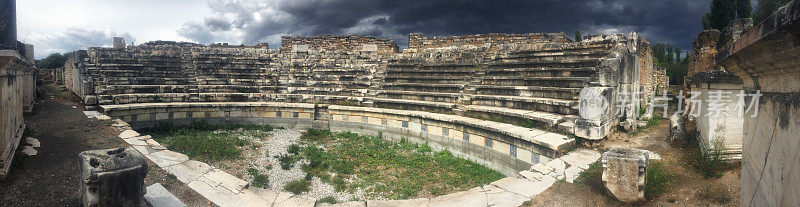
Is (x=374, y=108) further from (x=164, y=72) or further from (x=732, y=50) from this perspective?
(x=732, y=50)

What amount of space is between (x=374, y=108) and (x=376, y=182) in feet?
13.4

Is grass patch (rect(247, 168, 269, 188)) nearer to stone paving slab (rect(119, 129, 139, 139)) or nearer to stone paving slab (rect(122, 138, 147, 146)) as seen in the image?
stone paving slab (rect(122, 138, 147, 146))

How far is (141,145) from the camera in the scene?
6.56m

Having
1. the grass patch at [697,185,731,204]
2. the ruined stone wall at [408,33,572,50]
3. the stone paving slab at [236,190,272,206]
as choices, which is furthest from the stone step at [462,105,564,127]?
the stone paving slab at [236,190,272,206]

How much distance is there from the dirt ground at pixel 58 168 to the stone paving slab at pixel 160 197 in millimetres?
88

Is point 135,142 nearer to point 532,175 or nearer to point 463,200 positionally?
point 463,200

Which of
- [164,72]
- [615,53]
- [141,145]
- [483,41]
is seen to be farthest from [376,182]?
[164,72]

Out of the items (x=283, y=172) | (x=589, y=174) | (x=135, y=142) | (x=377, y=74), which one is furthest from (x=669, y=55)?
(x=135, y=142)

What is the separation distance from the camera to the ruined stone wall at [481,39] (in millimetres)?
11539

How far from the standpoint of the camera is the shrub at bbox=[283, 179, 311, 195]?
230 inches

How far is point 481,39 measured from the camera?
12922 millimetres

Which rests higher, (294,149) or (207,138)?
(207,138)

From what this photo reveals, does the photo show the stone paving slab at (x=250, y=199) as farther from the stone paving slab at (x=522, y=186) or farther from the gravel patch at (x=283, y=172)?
the stone paving slab at (x=522, y=186)

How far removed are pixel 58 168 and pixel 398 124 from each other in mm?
6654
